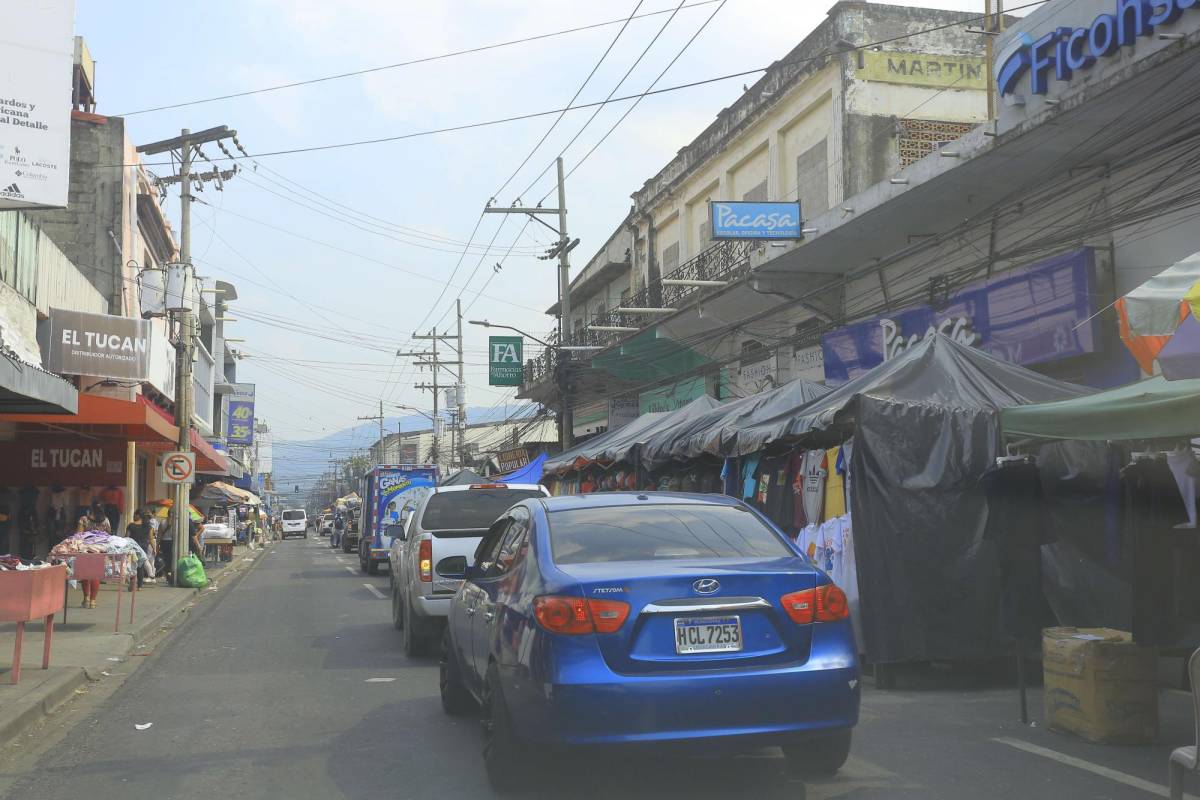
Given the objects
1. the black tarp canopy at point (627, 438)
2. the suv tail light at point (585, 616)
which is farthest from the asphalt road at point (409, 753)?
the black tarp canopy at point (627, 438)

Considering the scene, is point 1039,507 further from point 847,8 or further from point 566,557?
point 847,8

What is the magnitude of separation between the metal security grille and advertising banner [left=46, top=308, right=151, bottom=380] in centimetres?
1544

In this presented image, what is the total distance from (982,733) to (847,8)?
17666mm

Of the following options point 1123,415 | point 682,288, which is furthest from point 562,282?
point 1123,415

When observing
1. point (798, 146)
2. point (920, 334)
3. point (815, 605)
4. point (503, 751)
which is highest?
point (798, 146)

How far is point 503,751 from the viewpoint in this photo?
19.5 ft

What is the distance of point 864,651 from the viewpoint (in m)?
9.88

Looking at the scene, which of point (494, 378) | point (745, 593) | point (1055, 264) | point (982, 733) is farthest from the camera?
point (494, 378)

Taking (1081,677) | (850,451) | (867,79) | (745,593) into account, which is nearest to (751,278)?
(867,79)

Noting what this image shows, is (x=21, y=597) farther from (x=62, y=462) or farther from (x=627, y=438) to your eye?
(x=62, y=462)

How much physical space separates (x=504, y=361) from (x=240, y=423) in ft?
101

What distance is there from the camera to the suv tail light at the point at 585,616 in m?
5.48

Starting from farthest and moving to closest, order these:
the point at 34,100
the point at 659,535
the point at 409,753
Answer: the point at 34,100 < the point at 409,753 < the point at 659,535

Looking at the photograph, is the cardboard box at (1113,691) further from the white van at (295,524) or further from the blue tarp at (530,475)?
the white van at (295,524)
